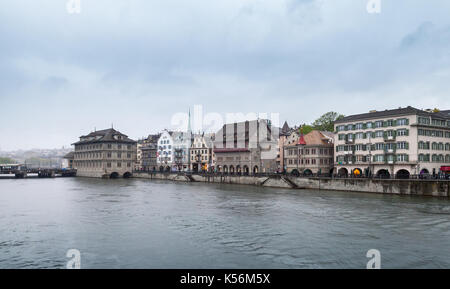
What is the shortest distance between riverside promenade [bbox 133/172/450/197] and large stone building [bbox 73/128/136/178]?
37781 millimetres

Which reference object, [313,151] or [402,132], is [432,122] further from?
[313,151]

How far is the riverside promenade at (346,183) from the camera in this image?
50.6 m

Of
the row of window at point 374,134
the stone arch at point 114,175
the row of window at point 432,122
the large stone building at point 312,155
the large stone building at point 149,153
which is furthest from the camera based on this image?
the large stone building at point 149,153

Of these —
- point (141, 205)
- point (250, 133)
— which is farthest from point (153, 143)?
point (141, 205)

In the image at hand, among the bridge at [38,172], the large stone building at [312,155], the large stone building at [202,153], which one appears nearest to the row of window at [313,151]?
the large stone building at [312,155]

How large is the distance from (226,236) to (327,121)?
269ft

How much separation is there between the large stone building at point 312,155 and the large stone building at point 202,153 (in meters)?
36.1

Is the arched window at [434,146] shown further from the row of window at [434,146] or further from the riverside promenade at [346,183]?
the riverside promenade at [346,183]

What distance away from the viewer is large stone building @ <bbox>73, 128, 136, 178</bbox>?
12338 centimetres

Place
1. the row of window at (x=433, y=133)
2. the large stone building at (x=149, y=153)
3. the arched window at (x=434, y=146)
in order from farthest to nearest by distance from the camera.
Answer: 1. the large stone building at (x=149, y=153)
2. the arched window at (x=434, y=146)
3. the row of window at (x=433, y=133)

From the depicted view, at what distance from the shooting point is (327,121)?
101 meters

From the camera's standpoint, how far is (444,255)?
2047 cm
